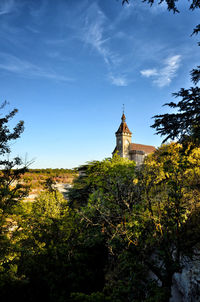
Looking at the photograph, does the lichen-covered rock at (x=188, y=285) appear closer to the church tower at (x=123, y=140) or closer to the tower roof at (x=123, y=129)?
the church tower at (x=123, y=140)

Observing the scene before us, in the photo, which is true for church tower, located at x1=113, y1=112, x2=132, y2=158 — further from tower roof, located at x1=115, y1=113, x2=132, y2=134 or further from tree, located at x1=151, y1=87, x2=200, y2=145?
tree, located at x1=151, y1=87, x2=200, y2=145

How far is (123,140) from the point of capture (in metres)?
51.8

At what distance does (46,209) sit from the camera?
16406 millimetres

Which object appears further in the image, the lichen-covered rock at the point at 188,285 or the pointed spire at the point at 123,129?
the pointed spire at the point at 123,129

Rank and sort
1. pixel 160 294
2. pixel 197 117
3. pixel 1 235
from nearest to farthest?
pixel 160 294
pixel 197 117
pixel 1 235

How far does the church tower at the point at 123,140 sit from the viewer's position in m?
51.7

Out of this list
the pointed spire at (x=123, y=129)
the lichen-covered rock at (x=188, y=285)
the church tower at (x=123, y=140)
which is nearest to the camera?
the lichen-covered rock at (x=188, y=285)

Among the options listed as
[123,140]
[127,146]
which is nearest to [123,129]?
[123,140]

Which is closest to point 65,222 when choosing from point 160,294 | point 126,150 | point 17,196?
point 17,196

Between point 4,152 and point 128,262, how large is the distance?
28.8 ft

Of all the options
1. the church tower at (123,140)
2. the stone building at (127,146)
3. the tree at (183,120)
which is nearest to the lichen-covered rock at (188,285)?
the tree at (183,120)

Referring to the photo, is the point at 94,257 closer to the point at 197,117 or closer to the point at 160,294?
the point at 160,294

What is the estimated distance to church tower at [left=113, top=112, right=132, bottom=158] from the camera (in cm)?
5172

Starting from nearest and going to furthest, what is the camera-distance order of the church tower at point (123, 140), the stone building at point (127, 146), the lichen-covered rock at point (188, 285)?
the lichen-covered rock at point (188, 285) → the stone building at point (127, 146) → the church tower at point (123, 140)
